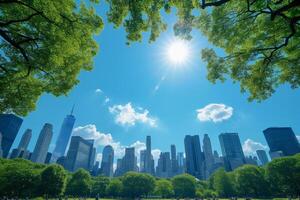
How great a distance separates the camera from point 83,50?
925 centimetres

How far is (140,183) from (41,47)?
75760mm

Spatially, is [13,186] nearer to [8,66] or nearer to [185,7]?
[8,66]

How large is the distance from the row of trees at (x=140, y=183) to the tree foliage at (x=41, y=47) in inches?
2212

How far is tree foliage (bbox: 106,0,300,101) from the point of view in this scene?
746 cm

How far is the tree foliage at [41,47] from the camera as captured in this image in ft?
24.2

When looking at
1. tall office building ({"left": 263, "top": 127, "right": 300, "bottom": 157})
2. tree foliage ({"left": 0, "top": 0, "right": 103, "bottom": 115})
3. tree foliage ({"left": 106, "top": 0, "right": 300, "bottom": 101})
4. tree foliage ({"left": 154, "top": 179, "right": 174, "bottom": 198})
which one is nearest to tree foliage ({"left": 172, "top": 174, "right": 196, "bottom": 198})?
tree foliage ({"left": 154, "top": 179, "right": 174, "bottom": 198})

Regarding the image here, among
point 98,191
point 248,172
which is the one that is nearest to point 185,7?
point 248,172

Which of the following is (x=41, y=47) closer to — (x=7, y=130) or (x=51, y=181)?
(x=51, y=181)

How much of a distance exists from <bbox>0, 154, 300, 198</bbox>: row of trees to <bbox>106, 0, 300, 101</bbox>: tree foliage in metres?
60.6

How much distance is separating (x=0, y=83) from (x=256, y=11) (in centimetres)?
1361

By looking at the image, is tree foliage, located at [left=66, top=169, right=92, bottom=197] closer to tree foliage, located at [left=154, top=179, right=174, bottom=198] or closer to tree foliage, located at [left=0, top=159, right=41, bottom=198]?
tree foliage, located at [left=0, top=159, right=41, bottom=198]

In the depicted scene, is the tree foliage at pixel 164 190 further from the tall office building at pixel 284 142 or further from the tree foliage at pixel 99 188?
the tall office building at pixel 284 142

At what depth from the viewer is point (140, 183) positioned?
7350cm

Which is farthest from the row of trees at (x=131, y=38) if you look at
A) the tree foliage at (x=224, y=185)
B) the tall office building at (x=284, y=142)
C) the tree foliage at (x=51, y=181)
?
the tall office building at (x=284, y=142)
